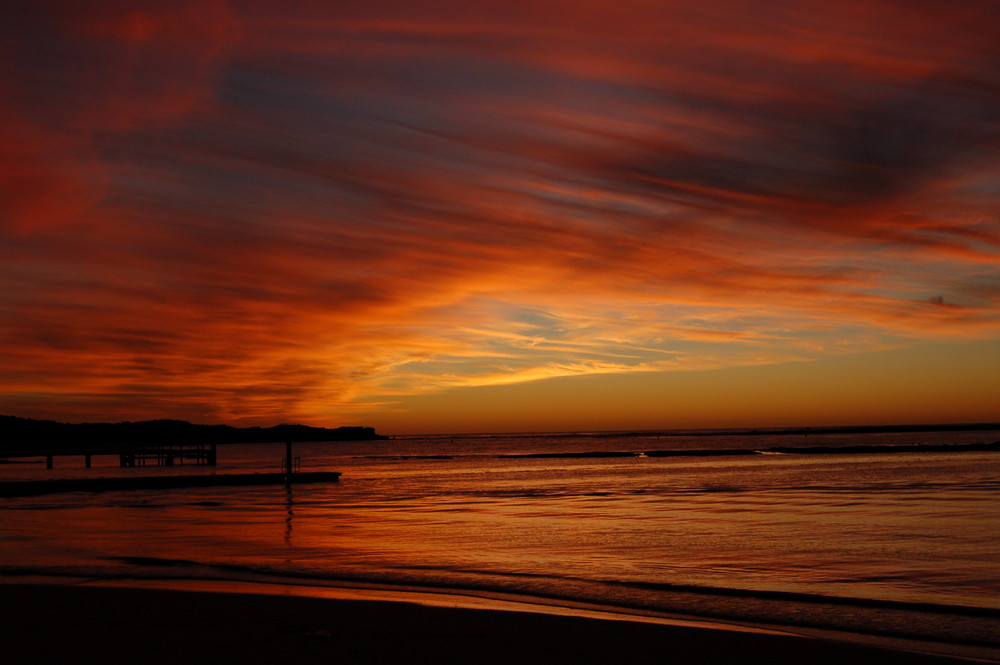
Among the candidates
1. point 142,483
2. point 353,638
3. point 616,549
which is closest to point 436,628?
point 353,638

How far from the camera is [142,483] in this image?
50.1 metres

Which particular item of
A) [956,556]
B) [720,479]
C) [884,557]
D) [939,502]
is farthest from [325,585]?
[720,479]

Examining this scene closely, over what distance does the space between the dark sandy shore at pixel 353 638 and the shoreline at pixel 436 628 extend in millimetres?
20

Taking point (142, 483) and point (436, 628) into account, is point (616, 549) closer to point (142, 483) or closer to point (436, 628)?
point (436, 628)

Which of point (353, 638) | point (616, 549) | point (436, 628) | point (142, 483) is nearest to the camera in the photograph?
point (353, 638)

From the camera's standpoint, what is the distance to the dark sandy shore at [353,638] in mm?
8656

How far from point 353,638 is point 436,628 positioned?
1.09 metres

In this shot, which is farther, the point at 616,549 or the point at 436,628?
the point at 616,549

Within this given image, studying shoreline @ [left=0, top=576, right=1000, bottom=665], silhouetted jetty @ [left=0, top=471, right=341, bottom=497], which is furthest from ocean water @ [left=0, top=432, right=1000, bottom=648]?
silhouetted jetty @ [left=0, top=471, right=341, bottom=497]

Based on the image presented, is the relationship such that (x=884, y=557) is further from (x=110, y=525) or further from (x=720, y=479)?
(x=720, y=479)

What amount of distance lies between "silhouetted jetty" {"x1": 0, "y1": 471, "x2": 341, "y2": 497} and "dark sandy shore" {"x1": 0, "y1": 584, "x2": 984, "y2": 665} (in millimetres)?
38512

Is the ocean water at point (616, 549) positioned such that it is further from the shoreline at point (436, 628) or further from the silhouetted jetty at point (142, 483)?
the silhouetted jetty at point (142, 483)

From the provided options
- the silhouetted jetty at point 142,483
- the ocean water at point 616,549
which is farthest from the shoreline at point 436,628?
the silhouetted jetty at point 142,483

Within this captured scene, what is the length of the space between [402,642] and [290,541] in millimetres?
13023
